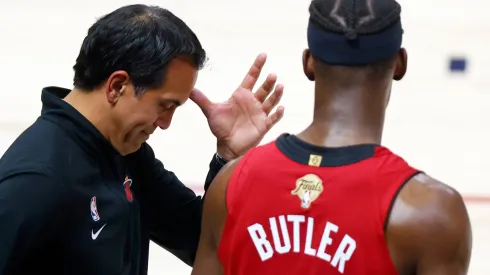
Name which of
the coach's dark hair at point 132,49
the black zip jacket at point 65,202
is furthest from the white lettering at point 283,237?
the coach's dark hair at point 132,49

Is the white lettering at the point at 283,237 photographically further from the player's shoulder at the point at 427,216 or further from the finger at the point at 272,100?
the finger at the point at 272,100

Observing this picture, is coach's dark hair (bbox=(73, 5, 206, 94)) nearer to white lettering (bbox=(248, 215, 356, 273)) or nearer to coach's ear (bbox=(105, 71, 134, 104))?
coach's ear (bbox=(105, 71, 134, 104))

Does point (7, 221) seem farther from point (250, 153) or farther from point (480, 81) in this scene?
point (480, 81)

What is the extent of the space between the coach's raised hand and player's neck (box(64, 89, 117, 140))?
397mm

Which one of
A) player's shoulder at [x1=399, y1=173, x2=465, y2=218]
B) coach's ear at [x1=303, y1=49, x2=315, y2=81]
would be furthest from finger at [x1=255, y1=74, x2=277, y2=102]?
player's shoulder at [x1=399, y1=173, x2=465, y2=218]

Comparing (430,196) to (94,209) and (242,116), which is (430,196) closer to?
(94,209)

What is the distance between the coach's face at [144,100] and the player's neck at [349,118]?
0.67 metres

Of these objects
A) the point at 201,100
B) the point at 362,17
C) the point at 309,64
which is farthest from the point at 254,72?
the point at 362,17

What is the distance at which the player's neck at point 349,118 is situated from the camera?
1967 millimetres

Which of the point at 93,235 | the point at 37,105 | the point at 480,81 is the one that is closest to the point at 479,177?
the point at 480,81

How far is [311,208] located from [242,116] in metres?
1.02

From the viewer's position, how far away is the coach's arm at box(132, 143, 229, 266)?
2883 millimetres

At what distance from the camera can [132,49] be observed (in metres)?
2.54

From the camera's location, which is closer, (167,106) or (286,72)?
(167,106)
